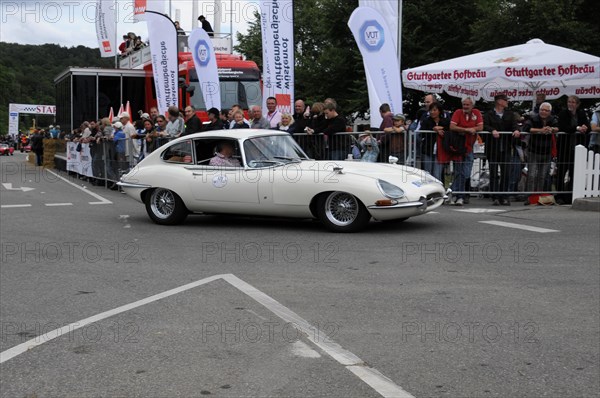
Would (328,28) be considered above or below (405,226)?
above

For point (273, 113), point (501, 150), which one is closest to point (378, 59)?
point (273, 113)

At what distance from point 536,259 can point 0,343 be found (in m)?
5.68

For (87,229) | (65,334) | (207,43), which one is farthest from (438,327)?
(207,43)

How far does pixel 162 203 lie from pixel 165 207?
86 millimetres

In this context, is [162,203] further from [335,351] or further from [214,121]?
[335,351]

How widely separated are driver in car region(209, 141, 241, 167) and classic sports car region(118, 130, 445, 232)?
0.02 m

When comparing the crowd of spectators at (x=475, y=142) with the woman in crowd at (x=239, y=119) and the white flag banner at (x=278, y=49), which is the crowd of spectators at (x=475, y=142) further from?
the white flag banner at (x=278, y=49)

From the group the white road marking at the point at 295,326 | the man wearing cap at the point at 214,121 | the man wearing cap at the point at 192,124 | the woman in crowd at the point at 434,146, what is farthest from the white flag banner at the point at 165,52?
the white road marking at the point at 295,326

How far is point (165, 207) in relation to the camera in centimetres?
1180

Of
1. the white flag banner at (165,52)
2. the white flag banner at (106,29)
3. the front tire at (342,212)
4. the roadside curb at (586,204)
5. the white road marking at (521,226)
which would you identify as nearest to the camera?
the front tire at (342,212)

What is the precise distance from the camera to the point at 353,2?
40.1 metres

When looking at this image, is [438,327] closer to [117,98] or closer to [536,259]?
[536,259]

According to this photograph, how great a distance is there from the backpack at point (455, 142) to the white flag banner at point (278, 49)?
4.32 m

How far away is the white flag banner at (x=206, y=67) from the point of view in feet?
64.2
